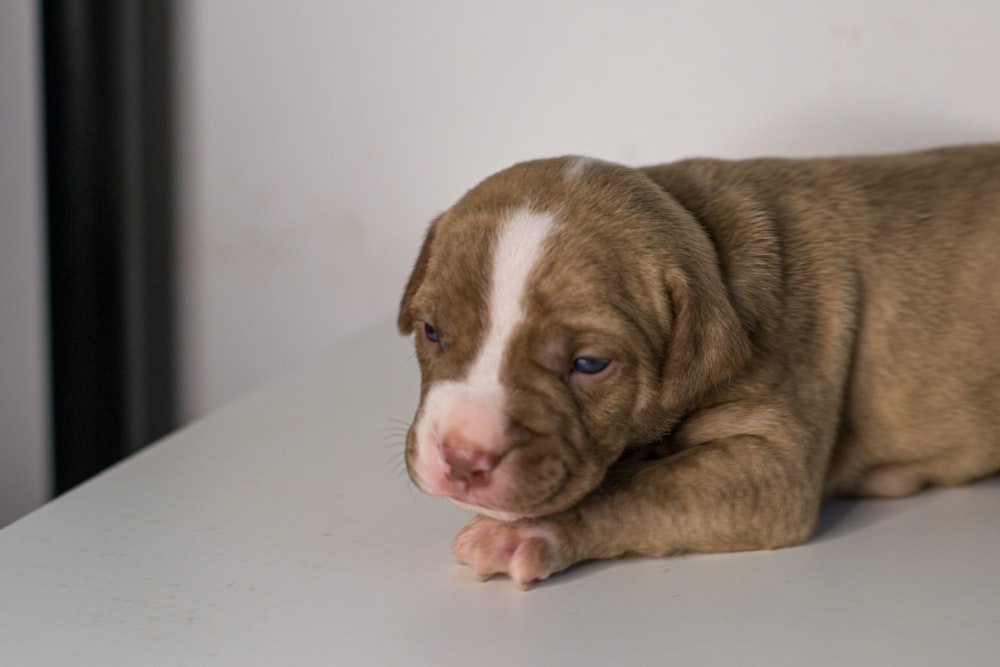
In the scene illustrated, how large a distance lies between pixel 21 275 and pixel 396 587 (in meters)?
3.02

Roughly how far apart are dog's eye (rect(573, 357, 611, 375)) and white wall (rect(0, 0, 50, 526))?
3.06 metres

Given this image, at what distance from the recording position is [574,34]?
16.7ft

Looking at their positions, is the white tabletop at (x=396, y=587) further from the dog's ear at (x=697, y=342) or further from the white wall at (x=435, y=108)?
the white wall at (x=435, y=108)

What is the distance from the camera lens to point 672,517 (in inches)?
111

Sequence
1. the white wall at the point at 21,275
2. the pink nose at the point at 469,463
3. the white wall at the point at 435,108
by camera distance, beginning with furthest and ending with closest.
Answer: the white wall at the point at 21,275
the white wall at the point at 435,108
the pink nose at the point at 469,463

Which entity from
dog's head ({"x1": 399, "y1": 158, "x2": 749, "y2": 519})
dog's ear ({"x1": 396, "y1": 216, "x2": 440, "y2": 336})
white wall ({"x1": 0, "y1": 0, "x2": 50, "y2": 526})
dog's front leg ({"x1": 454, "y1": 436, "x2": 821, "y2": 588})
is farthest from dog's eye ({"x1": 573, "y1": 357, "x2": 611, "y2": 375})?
white wall ({"x1": 0, "y1": 0, "x2": 50, "y2": 526})

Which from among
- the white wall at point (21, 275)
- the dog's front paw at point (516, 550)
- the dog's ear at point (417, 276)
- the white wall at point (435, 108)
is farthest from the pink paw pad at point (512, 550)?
the white wall at point (21, 275)

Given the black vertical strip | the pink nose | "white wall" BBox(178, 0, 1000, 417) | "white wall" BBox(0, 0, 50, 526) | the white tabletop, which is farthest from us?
the black vertical strip

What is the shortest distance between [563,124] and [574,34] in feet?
1.17

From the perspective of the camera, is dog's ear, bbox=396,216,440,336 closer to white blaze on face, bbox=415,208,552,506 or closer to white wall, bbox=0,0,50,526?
white blaze on face, bbox=415,208,552,506

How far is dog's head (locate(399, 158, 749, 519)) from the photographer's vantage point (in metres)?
2.66

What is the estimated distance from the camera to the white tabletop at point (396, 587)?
2373 millimetres

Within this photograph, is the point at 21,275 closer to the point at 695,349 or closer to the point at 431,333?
the point at 431,333

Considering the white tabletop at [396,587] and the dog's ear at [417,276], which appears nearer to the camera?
the white tabletop at [396,587]
